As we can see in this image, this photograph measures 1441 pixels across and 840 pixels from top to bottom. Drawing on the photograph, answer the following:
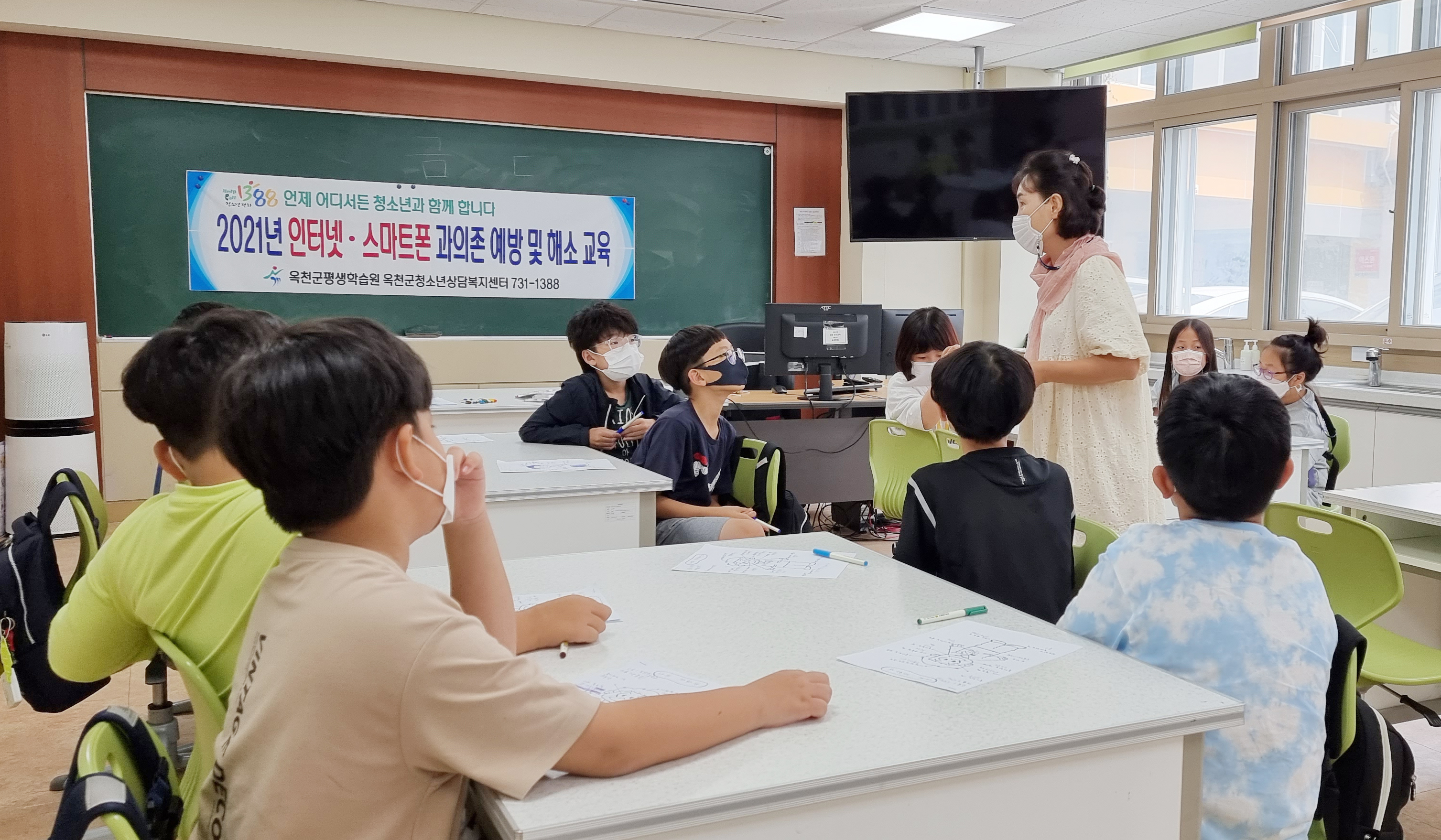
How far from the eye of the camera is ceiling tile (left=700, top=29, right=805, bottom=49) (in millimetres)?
6121

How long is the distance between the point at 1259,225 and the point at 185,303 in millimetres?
5872

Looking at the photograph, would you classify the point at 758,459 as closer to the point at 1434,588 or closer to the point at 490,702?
the point at 1434,588

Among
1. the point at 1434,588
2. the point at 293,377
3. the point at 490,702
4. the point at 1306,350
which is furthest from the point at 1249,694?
the point at 1306,350

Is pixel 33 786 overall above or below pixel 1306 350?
below

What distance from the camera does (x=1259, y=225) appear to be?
600 cm

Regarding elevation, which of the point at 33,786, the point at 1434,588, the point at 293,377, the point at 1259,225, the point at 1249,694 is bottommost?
the point at 33,786

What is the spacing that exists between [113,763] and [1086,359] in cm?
195

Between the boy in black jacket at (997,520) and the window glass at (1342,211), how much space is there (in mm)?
4545

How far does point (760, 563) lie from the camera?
6.01ft

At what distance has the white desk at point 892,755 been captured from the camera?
0.98 m

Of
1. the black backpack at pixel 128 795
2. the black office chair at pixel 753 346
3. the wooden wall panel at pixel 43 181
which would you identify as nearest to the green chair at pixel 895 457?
the black office chair at pixel 753 346

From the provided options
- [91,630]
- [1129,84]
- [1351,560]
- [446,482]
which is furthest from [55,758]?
[1129,84]

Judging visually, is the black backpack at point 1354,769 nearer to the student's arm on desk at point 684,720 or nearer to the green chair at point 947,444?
the student's arm on desk at point 684,720

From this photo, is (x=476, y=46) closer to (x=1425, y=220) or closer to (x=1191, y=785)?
(x=1425, y=220)
